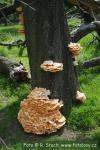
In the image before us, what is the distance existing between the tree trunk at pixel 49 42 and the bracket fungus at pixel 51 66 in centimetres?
12

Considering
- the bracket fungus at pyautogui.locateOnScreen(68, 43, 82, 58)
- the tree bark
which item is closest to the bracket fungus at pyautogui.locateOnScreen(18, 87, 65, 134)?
the bracket fungus at pyautogui.locateOnScreen(68, 43, 82, 58)

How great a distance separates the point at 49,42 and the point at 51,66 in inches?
18.1

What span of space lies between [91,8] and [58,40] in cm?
87

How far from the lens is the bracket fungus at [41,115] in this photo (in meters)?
7.12

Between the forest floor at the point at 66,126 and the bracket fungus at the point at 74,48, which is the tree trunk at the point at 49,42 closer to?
the bracket fungus at the point at 74,48

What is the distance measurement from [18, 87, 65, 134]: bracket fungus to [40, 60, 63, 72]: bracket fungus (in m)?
0.48

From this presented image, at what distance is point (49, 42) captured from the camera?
738 cm

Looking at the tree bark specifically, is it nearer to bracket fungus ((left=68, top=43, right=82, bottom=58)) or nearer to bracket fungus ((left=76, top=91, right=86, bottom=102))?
bracket fungus ((left=76, top=91, right=86, bottom=102))

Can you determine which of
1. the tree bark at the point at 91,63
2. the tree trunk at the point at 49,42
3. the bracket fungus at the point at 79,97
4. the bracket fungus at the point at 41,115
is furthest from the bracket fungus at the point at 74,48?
the tree bark at the point at 91,63

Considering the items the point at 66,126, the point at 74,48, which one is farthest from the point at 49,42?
the point at 66,126

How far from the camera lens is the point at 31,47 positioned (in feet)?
24.6

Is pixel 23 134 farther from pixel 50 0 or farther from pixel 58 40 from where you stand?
pixel 50 0

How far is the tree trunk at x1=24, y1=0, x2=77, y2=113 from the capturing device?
23.9 ft

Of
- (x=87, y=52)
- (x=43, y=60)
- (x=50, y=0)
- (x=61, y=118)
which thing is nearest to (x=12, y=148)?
(x=61, y=118)
